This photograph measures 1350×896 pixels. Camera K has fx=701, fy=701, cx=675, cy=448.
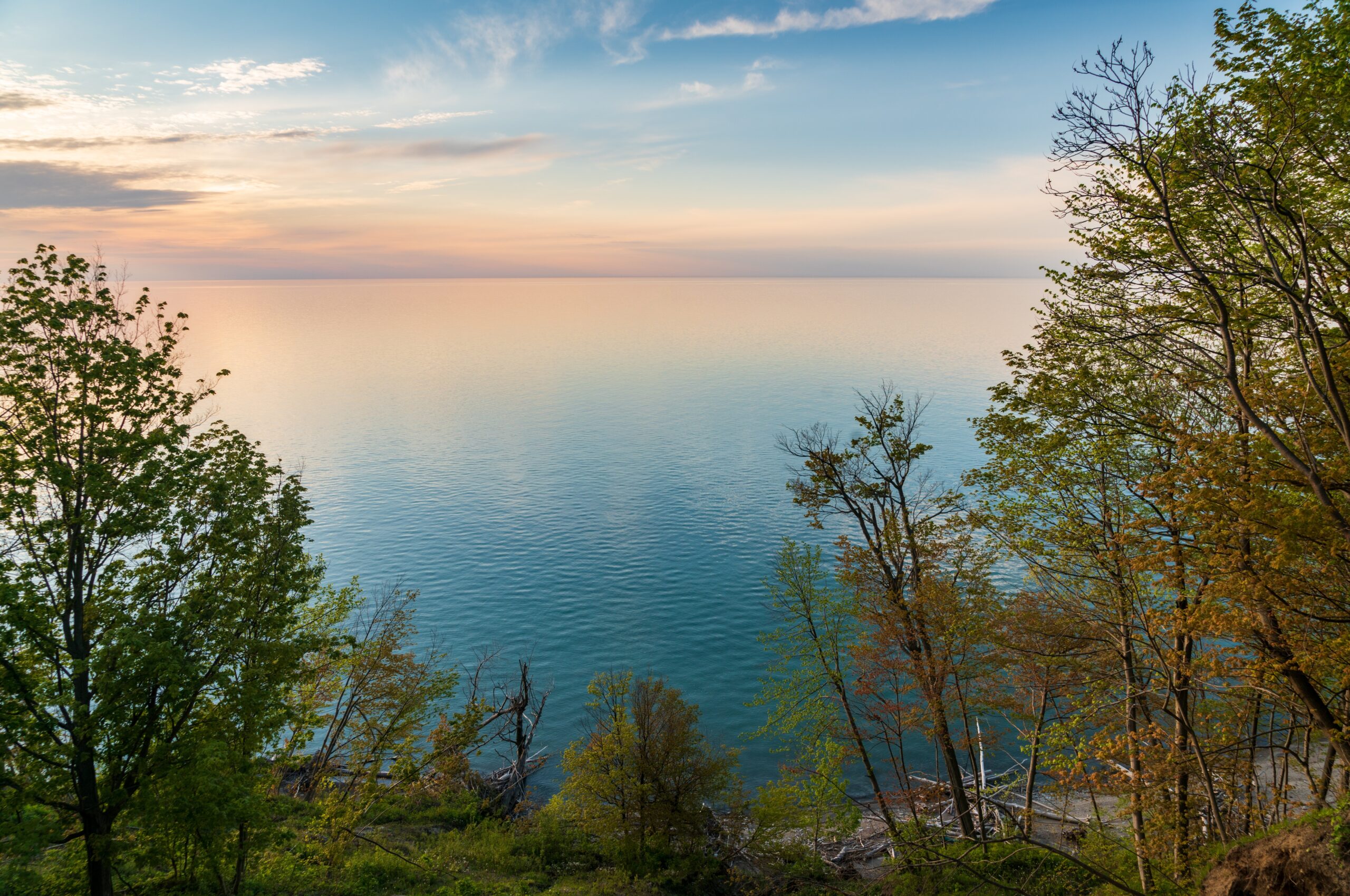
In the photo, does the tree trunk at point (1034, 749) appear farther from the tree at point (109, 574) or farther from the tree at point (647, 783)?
the tree at point (109, 574)

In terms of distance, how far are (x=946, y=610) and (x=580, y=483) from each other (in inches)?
1989

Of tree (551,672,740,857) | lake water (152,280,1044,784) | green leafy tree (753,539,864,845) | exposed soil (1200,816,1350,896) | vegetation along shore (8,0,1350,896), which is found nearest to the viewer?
exposed soil (1200,816,1350,896)

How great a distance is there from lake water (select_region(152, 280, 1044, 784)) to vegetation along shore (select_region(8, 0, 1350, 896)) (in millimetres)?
9320

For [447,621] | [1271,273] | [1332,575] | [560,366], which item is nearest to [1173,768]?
[1332,575]

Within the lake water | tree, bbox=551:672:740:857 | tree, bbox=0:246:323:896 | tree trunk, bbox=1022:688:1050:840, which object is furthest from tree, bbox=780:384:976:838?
tree, bbox=0:246:323:896

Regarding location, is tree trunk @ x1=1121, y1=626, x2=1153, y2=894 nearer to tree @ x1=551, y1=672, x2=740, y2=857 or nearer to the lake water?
tree @ x1=551, y1=672, x2=740, y2=857

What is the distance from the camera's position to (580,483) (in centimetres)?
6981

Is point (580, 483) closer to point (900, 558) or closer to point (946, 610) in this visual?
point (900, 558)

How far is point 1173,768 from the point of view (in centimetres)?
1659

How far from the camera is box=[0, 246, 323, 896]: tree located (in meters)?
14.5

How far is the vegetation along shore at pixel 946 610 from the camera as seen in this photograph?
42.0 feet

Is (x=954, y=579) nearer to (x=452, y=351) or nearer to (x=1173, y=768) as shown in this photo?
(x=1173, y=768)

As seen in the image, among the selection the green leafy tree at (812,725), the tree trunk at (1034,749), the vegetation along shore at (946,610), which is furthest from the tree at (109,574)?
the tree trunk at (1034,749)

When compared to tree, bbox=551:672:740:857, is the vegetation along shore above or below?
above
